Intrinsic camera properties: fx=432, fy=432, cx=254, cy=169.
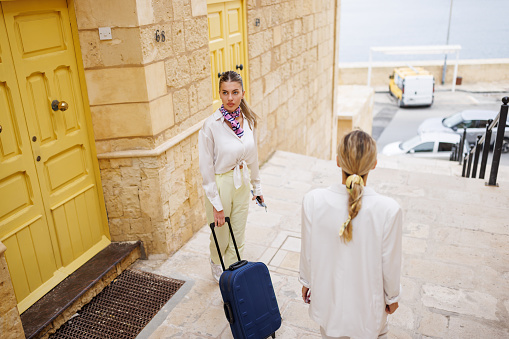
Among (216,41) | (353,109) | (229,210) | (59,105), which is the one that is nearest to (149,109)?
(59,105)

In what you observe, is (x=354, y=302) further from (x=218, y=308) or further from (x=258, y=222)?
(x=258, y=222)

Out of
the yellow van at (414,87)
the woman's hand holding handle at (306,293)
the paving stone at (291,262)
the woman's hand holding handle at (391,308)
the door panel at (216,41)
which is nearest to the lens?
the woman's hand holding handle at (391,308)

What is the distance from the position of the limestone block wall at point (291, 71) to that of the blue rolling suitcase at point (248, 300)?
11.4ft

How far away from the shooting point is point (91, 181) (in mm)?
3604

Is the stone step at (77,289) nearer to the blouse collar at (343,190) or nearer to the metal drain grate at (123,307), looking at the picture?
the metal drain grate at (123,307)

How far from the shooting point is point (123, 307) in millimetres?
3285

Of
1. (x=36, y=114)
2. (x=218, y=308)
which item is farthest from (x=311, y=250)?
(x=36, y=114)

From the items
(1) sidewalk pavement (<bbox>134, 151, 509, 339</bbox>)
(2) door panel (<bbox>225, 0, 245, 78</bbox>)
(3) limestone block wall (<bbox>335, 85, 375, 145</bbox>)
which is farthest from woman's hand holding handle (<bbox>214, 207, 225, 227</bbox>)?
(3) limestone block wall (<bbox>335, 85, 375, 145</bbox>)

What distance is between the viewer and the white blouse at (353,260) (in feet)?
6.23

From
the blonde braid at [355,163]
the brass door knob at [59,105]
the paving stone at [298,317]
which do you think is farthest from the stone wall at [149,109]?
the blonde braid at [355,163]

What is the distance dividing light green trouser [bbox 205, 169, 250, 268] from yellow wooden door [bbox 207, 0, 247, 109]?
2183 mm

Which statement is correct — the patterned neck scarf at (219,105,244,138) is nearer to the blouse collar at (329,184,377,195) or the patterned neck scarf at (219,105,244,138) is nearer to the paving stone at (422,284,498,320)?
the blouse collar at (329,184,377,195)

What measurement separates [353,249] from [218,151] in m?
→ 1.31

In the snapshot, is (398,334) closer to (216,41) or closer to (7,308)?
(7,308)
